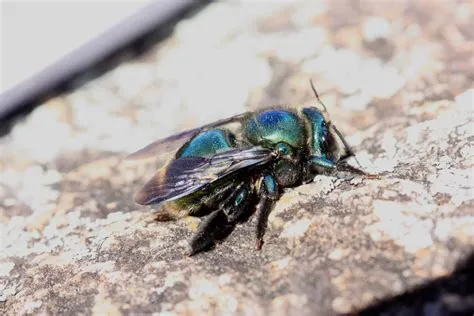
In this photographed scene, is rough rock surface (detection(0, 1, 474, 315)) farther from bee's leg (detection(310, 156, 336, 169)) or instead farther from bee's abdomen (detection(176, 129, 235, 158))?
bee's abdomen (detection(176, 129, 235, 158))

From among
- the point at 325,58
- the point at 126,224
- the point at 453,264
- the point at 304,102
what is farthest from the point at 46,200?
the point at 453,264

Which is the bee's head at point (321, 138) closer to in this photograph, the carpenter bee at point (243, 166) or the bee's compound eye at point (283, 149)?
the carpenter bee at point (243, 166)

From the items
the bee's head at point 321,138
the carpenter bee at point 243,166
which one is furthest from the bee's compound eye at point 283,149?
the bee's head at point 321,138

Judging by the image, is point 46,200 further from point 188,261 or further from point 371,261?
point 371,261

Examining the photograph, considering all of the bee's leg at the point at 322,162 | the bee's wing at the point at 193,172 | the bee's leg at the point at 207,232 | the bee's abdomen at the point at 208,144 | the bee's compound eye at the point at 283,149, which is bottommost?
the bee's leg at the point at 207,232

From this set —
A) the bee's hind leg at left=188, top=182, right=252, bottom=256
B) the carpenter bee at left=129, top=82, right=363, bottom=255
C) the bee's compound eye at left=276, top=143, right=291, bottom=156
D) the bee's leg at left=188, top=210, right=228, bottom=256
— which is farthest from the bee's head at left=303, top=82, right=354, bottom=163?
the bee's leg at left=188, top=210, right=228, bottom=256

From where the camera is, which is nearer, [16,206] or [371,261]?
[371,261]

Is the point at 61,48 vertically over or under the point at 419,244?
over
